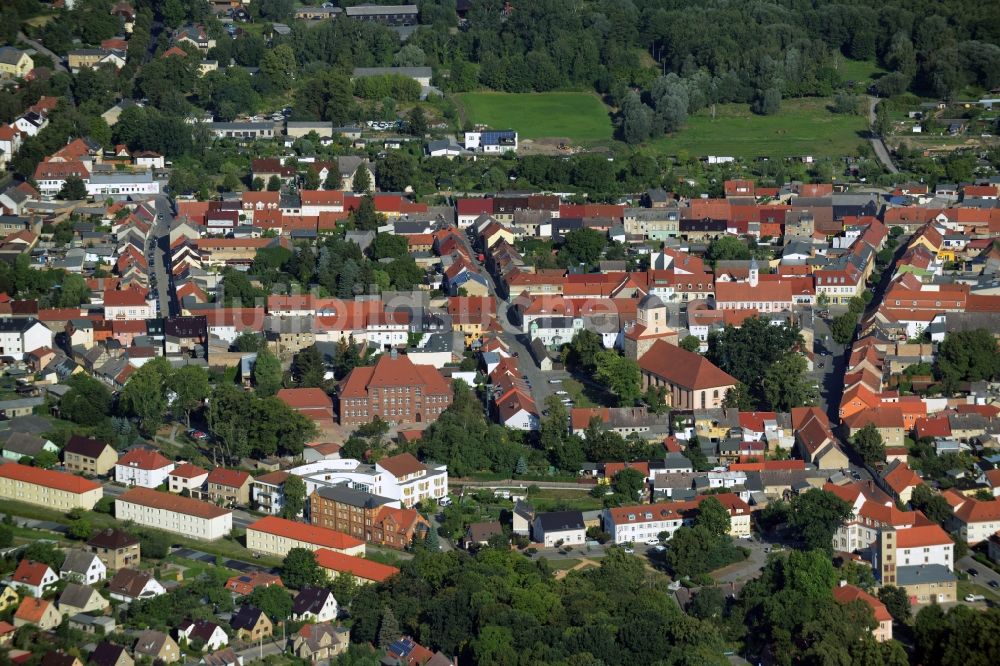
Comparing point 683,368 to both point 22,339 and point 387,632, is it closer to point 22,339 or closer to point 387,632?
point 387,632

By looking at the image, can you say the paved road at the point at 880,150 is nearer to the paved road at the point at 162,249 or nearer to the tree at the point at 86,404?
the paved road at the point at 162,249

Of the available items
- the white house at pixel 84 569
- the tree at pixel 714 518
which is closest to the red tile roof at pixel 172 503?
the white house at pixel 84 569

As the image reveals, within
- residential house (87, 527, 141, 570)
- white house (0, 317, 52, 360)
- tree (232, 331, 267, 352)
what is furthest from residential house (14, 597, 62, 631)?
white house (0, 317, 52, 360)

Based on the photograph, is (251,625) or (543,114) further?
(543,114)

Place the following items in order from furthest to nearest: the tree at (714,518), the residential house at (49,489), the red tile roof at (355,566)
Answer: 1. the residential house at (49,489)
2. the tree at (714,518)
3. the red tile roof at (355,566)

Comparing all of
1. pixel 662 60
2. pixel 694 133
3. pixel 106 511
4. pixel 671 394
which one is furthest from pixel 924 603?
pixel 662 60

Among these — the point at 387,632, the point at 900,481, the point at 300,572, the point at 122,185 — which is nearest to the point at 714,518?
the point at 900,481
